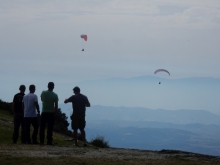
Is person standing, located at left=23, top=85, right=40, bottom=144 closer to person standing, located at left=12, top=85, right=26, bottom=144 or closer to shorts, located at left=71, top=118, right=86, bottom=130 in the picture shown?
person standing, located at left=12, top=85, right=26, bottom=144

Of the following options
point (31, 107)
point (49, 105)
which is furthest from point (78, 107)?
point (31, 107)

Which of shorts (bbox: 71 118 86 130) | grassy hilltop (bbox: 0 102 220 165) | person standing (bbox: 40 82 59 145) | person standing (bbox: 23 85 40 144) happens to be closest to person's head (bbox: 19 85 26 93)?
person standing (bbox: 23 85 40 144)

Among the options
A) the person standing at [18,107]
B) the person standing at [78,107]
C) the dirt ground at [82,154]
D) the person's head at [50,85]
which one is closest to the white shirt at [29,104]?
the person standing at [18,107]

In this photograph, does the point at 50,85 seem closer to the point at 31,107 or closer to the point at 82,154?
the point at 31,107

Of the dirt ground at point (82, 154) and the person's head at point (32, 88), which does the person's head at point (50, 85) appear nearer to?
the person's head at point (32, 88)

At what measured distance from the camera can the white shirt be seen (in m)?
19.8

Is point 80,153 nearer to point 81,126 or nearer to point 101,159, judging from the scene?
point 101,159

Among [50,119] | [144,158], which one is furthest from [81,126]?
[144,158]

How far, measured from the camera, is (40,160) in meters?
14.6

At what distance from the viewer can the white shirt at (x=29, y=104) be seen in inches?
779

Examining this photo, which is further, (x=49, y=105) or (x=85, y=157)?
(x=49, y=105)

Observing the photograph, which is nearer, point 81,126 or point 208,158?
→ point 208,158

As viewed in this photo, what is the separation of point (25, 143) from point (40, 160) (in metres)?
6.02

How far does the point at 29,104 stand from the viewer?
65.0 ft
